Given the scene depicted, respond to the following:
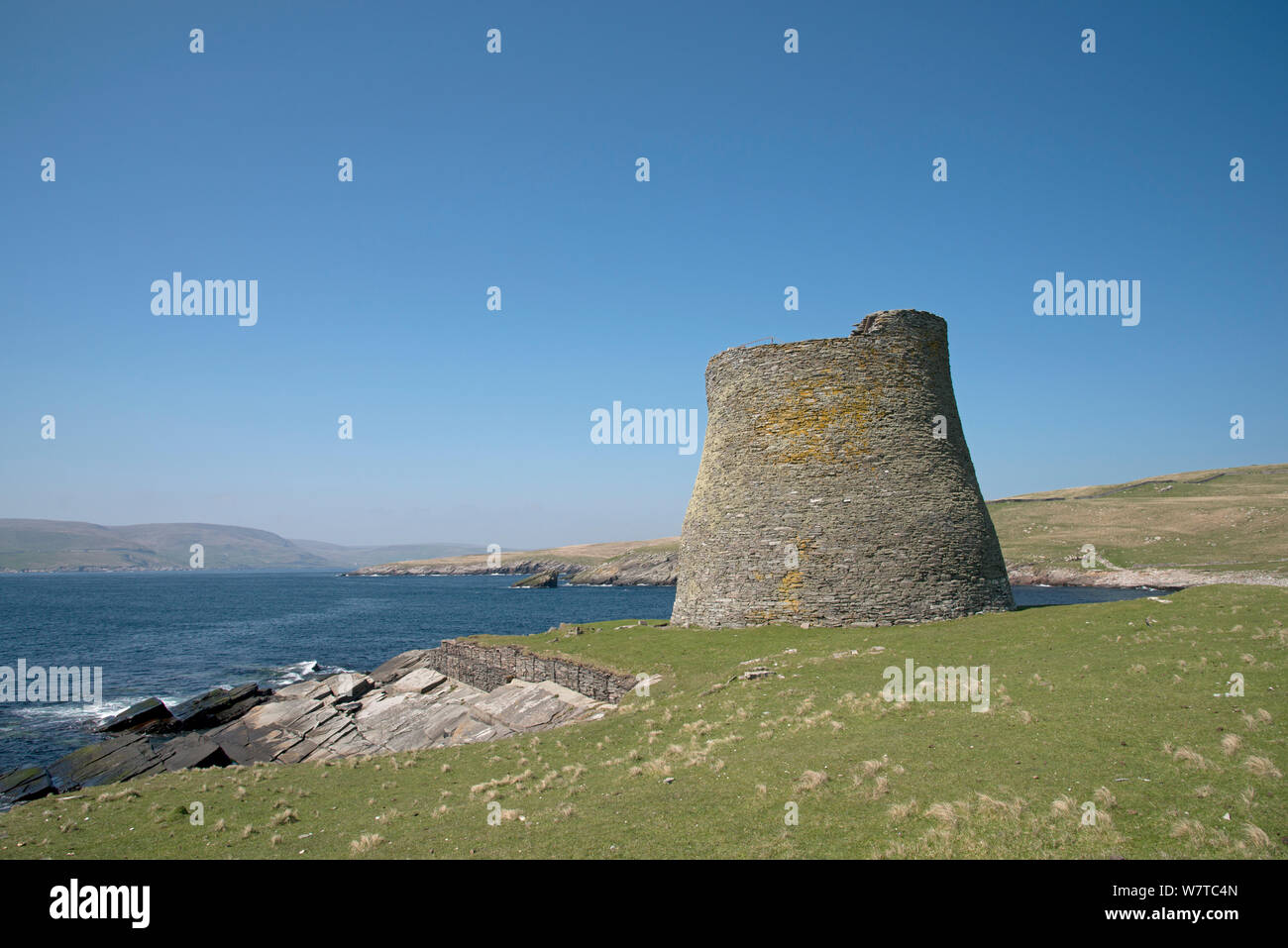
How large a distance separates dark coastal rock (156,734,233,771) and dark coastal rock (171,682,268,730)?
236 inches

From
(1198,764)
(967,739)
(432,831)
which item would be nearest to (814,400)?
(967,739)

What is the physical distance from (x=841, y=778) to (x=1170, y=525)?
118519 mm

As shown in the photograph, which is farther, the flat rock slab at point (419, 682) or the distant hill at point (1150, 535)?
the distant hill at point (1150, 535)

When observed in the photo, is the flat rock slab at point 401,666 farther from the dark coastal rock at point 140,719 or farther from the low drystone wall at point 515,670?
the dark coastal rock at point 140,719

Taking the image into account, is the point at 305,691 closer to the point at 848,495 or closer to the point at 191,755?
the point at 191,755

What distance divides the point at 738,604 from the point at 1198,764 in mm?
17845

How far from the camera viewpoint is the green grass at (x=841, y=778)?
8.76 meters

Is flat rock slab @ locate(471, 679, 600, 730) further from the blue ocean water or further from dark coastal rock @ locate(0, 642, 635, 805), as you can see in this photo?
the blue ocean water

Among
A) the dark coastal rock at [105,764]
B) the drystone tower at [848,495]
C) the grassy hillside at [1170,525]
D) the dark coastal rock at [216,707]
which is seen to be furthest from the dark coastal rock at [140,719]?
the grassy hillside at [1170,525]

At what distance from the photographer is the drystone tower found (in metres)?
25.8

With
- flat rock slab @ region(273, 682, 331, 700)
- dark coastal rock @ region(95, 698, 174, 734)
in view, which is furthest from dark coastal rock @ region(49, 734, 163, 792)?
flat rock slab @ region(273, 682, 331, 700)

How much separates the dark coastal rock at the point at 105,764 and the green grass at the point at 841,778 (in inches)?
248
